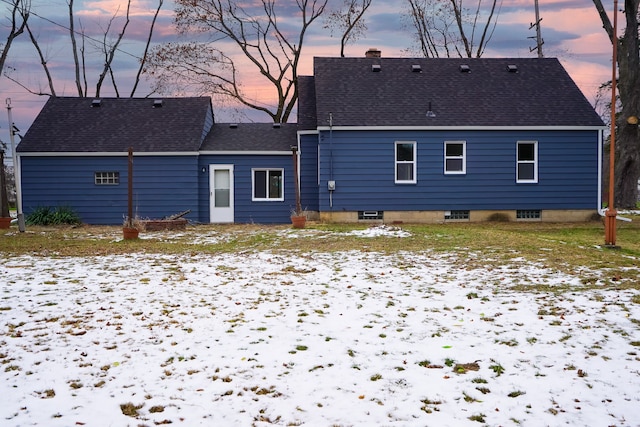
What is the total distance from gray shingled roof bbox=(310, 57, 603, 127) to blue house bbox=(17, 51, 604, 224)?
0.07 m

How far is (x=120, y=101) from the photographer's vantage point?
2258cm

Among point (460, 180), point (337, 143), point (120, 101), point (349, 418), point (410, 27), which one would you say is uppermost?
point (410, 27)

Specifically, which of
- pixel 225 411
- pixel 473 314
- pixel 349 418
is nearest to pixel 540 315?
pixel 473 314

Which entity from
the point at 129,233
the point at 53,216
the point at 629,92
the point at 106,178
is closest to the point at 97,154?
the point at 106,178

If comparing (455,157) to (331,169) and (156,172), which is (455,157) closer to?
(331,169)

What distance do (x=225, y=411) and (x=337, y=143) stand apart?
15.9 meters

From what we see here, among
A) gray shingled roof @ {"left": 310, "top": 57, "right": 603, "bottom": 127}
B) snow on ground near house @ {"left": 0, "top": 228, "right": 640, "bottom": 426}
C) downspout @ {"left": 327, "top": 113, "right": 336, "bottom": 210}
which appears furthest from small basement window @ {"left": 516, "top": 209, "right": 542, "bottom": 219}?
snow on ground near house @ {"left": 0, "top": 228, "right": 640, "bottom": 426}

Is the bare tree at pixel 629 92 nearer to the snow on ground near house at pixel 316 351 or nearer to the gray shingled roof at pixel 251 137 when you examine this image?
the gray shingled roof at pixel 251 137

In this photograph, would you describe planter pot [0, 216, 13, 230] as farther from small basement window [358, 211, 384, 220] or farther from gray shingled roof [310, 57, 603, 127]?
small basement window [358, 211, 384, 220]

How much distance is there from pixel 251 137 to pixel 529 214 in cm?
1071

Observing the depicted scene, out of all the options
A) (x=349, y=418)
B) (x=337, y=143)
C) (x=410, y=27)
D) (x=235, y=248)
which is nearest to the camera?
(x=349, y=418)

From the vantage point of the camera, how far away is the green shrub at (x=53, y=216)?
63.4 ft

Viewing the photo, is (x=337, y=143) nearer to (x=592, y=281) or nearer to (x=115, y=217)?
(x=115, y=217)

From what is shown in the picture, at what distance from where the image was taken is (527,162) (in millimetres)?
19703
